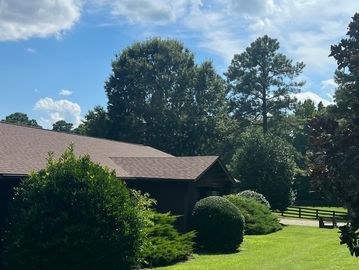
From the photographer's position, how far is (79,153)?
21.9 meters

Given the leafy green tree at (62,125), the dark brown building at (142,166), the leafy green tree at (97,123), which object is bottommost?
the dark brown building at (142,166)

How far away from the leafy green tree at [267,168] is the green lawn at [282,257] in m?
13.9

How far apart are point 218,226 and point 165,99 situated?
3534 centimetres

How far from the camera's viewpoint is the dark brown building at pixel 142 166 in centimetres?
1809

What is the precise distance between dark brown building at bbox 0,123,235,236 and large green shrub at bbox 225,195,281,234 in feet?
4.34

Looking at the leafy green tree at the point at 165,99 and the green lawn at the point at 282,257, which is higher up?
the leafy green tree at the point at 165,99

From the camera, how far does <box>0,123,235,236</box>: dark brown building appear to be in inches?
712

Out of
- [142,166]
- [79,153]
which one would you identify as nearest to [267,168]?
[142,166]

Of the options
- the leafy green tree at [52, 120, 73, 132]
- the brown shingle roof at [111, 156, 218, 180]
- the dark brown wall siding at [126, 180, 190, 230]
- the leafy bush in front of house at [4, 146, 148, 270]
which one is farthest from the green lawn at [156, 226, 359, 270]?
the leafy green tree at [52, 120, 73, 132]

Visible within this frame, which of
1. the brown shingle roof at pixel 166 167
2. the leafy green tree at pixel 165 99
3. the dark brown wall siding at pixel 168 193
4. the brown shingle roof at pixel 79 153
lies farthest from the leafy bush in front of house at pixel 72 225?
the leafy green tree at pixel 165 99

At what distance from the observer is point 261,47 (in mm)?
66562

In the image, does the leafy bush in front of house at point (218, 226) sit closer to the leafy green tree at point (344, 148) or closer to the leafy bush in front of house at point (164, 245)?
the leafy bush in front of house at point (164, 245)

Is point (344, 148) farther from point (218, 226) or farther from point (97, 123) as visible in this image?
point (97, 123)

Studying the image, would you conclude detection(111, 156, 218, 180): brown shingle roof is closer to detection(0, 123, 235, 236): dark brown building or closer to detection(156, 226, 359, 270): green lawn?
detection(0, 123, 235, 236): dark brown building
